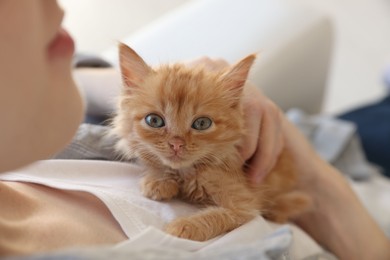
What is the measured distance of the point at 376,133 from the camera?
1.53 metres

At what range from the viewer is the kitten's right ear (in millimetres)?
693

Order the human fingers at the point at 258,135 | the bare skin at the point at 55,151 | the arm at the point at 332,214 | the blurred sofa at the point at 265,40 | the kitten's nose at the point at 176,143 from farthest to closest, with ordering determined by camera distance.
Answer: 1. the blurred sofa at the point at 265,40
2. the arm at the point at 332,214
3. the human fingers at the point at 258,135
4. the kitten's nose at the point at 176,143
5. the bare skin at the point at 55,151

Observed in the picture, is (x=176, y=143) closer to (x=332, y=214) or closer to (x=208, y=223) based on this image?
(x=208, y=223)

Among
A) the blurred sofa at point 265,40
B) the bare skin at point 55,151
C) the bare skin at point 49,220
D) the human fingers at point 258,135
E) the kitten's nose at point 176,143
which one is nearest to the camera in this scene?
the bare skin at point 55,151

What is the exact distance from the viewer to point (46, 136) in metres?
0.53

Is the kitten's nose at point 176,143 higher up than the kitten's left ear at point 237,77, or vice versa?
the kitten's left ear at point 237,77

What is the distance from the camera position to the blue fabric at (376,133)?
1506mm

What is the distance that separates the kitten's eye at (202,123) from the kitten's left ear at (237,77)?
0.20ft

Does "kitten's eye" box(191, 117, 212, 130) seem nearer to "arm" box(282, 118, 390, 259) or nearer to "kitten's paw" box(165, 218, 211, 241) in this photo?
"kitten's paw" box(165, 218, 211, 241)

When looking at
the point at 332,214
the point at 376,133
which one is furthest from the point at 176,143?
the point at 376,133

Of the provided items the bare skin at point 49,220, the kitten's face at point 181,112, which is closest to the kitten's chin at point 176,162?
the kitten's face at point 181,112

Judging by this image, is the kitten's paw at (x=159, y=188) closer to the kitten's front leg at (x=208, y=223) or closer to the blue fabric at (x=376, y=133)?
the kitten's front leg at (x=208, y=223)

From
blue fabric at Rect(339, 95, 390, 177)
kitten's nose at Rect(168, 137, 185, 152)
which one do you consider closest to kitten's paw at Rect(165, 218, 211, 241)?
kitten's nose at Rect(168, 137, 185, 152)

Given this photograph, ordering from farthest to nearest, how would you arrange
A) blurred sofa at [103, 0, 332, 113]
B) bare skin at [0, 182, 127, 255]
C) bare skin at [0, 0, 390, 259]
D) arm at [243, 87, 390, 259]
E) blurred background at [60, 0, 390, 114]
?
blurred background at [60, 0, 390, 114]
blurred sofa at [103, 0, 332, 113]
arm at [243, 87, 390, 259]
bare skin at [0, 182, 127, 255]
bare skin at [0, 0, 390, 259]
